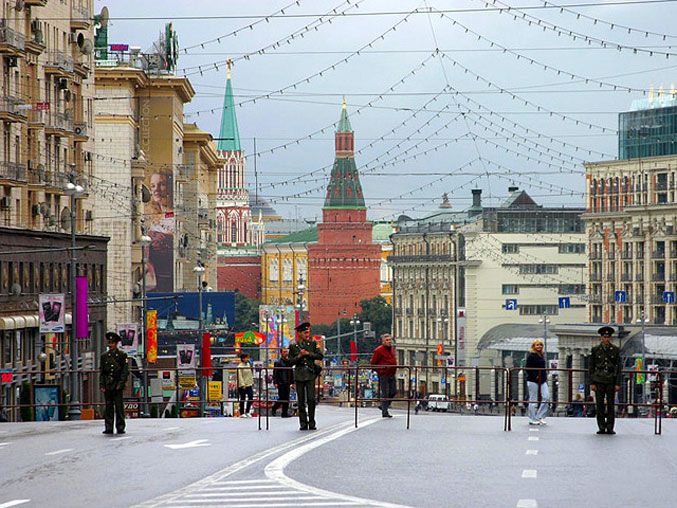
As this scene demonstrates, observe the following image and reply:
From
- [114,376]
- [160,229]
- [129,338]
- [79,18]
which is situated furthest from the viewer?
[160,229]

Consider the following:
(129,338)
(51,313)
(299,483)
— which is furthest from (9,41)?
(299,483)

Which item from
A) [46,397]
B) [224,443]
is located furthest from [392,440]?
[46,397]

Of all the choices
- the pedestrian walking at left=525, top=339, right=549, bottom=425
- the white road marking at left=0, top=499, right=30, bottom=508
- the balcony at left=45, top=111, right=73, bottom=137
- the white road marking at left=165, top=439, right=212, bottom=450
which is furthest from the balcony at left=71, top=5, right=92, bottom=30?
the white road marking at left=0, top=499, right=30, bottom=508

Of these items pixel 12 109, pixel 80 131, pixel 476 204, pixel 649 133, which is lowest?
pixel 12 109

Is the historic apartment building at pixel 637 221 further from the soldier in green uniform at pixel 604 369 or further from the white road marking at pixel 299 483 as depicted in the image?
the white road marking at pixel 299 483

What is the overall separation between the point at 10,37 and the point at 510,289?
119 metres

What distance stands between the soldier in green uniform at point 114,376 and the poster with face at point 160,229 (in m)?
72.3

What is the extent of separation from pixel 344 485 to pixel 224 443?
7.52 metres

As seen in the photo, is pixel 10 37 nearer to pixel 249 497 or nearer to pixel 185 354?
pixel 185 354

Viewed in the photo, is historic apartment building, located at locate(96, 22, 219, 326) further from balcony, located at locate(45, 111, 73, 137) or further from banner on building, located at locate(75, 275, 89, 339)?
banner on building, located at locate(75, 275, 89, 339)

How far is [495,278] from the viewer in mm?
176250

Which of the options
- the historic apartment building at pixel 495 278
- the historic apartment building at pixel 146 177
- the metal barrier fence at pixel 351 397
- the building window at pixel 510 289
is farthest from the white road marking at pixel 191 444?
the building window at pixel 510 289

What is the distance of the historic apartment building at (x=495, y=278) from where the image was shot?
569ft

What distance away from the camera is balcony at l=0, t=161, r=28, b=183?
6162cm
